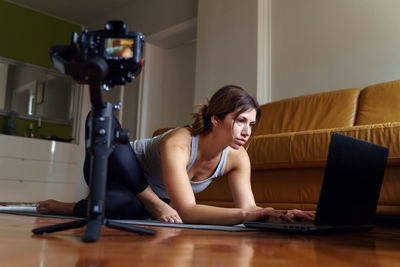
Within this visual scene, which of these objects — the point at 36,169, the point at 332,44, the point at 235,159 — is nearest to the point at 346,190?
the point at 235,159

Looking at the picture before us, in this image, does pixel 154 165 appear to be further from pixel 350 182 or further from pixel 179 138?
pixel 350 182

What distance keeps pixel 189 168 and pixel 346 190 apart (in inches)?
25.4

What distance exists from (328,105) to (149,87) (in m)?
2.78

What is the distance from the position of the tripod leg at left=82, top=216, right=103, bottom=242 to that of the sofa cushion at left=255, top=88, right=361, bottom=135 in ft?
7.09

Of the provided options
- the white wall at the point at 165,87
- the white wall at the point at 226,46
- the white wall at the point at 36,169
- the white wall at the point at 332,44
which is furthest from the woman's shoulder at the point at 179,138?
the white wall at the point at 36,169

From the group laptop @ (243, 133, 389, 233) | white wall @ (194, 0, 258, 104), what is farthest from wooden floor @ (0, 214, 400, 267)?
white wall @ (194, 0, 258, 104)

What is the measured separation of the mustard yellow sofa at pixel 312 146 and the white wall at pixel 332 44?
377mm

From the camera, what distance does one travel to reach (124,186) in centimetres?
168

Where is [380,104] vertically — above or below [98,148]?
above

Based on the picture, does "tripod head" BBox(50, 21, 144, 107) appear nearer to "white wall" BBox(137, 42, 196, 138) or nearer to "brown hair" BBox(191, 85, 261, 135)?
"brown hair" BBox(191, 85, 261, 135)

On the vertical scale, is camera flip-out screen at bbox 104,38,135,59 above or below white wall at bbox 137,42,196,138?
below

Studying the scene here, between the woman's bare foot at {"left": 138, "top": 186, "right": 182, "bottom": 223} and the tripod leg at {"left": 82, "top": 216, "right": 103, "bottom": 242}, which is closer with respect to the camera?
the tripod leg at {"left": 82, "top": 216, "right": 103, "bottom": 242}

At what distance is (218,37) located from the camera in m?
3.86

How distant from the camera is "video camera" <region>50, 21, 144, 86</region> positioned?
2.26 ft
